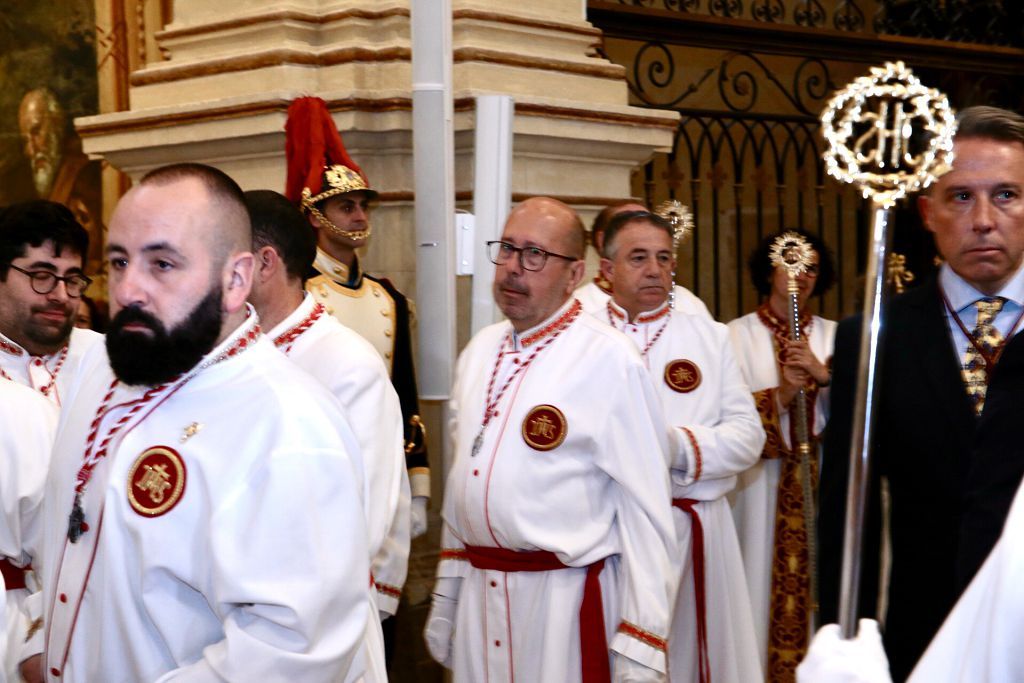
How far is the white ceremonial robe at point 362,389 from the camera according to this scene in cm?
355

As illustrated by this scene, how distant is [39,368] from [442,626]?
1.54 metres

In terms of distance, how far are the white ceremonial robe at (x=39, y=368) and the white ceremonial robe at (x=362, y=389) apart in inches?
35.2

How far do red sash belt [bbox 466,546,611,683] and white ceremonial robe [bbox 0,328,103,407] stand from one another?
1.46 meters

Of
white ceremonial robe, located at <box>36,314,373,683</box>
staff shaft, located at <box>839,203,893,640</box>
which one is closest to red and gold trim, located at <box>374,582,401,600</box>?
white ceremonial robe, located at <box>36,314,373,683</box>

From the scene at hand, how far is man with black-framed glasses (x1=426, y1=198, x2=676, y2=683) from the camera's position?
3.93 meters

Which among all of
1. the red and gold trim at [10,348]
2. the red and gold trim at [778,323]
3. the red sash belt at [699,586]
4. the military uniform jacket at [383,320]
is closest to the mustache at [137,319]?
the red and gold trim at [10,348]

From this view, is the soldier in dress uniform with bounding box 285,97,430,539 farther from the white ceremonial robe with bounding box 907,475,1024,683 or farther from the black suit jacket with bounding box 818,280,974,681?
the white ceremonial robe with bounding box 907,475,1024,683

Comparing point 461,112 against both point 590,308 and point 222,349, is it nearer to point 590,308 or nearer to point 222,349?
point 590,308

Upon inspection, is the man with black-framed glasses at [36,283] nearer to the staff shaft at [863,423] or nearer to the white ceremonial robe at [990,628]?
the staff shaft at [863,423]

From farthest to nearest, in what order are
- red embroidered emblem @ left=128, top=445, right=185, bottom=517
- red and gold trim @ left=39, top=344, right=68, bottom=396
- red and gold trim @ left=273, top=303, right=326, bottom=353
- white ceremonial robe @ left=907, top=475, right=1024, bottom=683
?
red and gold trim @ left=39, top=344, right=68, bottom=396 → red and gold trim @ left=273, top=303, right=326, bottom=353 → red embroidered emblem @ left=128, top=445, right=185, bottom=517 → white ceremonial robe @ left=907, top=475, right=1024, bottom=683

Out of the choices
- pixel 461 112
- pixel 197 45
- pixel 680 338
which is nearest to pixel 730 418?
pixel 680 338

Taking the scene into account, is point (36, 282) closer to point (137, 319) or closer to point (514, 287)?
point (514, 287)

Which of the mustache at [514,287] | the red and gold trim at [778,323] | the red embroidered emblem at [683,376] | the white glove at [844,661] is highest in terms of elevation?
the mustache at [514,287]

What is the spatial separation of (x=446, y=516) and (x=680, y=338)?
149 cm
